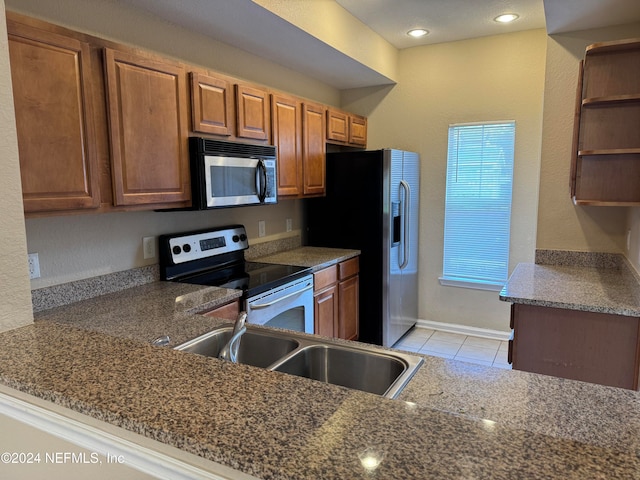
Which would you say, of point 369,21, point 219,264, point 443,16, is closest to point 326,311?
point 219,264

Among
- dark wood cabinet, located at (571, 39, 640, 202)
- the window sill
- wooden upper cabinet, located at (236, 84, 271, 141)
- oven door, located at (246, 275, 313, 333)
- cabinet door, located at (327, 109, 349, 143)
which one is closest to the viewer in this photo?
dark wood cabinet, located at (571, 39, 640, 202)

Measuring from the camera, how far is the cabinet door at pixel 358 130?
403 cm

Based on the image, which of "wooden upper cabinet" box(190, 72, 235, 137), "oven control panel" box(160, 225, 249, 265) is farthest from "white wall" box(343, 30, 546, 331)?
"wooden upper cabinet" box(190, 72, 235, 137)

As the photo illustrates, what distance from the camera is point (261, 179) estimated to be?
2.76 meters

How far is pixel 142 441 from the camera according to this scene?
2.53 feet

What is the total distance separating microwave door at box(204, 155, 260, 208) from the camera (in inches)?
92.7

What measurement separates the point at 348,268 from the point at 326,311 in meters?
0.44

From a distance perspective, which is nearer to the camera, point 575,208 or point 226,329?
point 226,329

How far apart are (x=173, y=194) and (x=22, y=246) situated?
1036mm

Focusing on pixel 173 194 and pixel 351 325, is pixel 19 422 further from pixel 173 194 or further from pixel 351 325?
pixel 351 325

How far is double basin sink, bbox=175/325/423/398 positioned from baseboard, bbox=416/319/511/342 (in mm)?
3040

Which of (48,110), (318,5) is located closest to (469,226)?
(318,5)

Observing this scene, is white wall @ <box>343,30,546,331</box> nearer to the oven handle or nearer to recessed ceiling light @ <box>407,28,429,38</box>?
recessed ceiling light @ <box>407,28,429,38</box>

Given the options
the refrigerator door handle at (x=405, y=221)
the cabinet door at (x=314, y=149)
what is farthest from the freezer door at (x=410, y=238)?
the cabinet door at (x=314, y=149)
